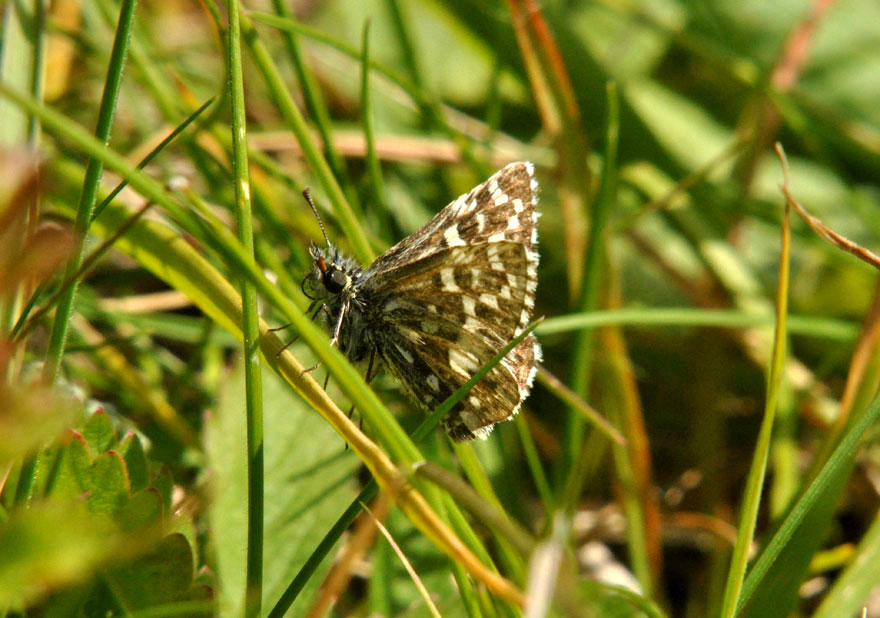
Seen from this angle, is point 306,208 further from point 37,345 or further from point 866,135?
point 866,135

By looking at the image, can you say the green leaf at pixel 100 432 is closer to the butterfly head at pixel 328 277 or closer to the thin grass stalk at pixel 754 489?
the butterfly head at pixel 328 277

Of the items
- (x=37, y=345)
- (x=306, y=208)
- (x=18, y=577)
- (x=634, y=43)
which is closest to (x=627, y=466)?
(x=306, y=208)

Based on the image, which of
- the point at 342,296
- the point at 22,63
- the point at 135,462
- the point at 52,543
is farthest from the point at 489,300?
the point at 52,543

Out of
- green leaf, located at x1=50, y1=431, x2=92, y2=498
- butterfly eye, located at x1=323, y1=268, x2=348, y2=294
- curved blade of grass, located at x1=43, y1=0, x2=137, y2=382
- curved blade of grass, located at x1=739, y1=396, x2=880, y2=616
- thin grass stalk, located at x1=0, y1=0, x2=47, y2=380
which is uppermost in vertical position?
thin grass stalk, located at x1=0, y1=0, x2=47, y2=380

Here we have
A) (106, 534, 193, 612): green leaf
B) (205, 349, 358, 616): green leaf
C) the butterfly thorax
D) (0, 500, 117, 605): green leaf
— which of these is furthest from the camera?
the butterfly thorax

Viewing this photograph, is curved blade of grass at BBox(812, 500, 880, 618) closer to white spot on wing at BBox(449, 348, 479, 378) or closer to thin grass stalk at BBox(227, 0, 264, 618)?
white spot on wing at BBox(449, 348, 479, 378)

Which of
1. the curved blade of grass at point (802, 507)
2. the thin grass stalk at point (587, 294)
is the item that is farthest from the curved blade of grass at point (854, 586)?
the thin grass stalk at point (587, 294)

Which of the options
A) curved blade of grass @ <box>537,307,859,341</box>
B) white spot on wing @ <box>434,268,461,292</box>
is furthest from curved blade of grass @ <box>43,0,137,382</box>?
curved blade of grass @ <box>537,307,859,341</box>
